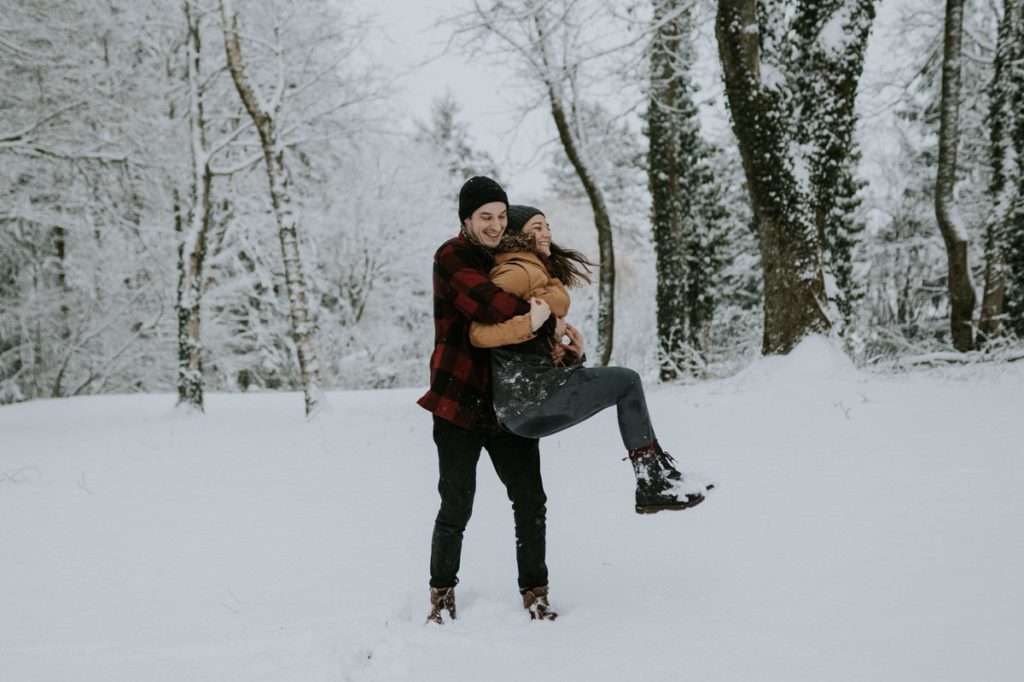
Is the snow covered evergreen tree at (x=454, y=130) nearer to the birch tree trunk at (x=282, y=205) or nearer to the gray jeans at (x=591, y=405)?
the birch tree trunk at (x=282, y=205)

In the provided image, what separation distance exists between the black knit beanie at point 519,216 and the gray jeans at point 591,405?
2.15 ft

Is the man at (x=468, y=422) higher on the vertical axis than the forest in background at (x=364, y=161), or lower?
lower

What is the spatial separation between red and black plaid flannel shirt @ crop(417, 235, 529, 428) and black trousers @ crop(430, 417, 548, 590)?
10 cm

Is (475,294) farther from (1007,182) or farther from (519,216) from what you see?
(1007,182)

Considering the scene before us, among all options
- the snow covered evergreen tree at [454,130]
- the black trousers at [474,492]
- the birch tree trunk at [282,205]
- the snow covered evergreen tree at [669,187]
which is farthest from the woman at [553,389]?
the snow covered evergreen tree at [454,130]

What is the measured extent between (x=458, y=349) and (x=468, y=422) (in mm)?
306

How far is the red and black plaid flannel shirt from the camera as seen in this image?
8.63 ft

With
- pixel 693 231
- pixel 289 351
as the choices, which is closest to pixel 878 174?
pixel 693 231

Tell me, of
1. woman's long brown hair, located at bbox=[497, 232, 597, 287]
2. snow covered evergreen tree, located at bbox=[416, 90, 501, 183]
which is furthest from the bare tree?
snow covered evergreen tree, located at bbox=[416, 90, 501, 183]

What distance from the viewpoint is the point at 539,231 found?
275 cm

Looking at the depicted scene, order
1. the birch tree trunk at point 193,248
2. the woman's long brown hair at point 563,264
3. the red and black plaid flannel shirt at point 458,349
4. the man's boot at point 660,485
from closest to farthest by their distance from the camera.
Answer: the man's boot at point 660,485, the red and black plaid flannel shirt at point 458,349, the woman's long brown hair at point 563,264, the birch tree trunk at point 193,248

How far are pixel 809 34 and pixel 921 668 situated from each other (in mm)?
8903

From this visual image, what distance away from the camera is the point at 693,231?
807 inches

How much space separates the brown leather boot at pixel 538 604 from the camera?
2.78 meters
